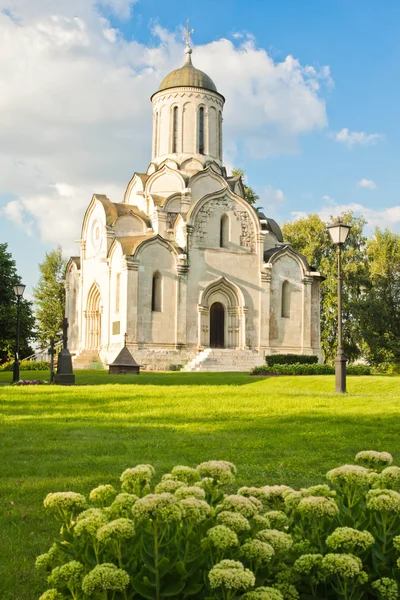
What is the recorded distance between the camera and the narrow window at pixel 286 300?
37.7m

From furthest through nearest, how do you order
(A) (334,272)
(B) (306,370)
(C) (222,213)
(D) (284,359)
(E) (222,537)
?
(A) (334,272)
(C) (222,213)
(D) (284,359)
(B) (306,370)
(E) (222,537)

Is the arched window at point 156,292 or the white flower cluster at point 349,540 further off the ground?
the arched window at point 156,292

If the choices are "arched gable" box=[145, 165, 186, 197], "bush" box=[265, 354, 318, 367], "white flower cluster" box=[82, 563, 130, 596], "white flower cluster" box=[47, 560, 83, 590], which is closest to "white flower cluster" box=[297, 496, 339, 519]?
"white flower cluster" box=[82, 563, 130, 596]

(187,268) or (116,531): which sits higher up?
(187,268)

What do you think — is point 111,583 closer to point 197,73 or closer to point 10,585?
point 10,585

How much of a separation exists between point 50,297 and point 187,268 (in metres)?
25.1

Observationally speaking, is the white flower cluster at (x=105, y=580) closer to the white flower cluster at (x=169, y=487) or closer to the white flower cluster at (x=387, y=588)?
the white flower cluster at (x=169, y=487)

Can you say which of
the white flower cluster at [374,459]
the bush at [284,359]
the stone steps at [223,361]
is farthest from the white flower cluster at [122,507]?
the bush at [284,359]

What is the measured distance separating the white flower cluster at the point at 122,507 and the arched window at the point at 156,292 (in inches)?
1206

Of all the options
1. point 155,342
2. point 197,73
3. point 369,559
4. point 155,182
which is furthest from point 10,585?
point 197,73

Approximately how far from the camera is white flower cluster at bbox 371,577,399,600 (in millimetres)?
2963

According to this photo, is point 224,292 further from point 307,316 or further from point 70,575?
point 70,575

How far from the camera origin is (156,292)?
3425 cm

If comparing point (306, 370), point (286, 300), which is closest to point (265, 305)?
point (286, 300)
